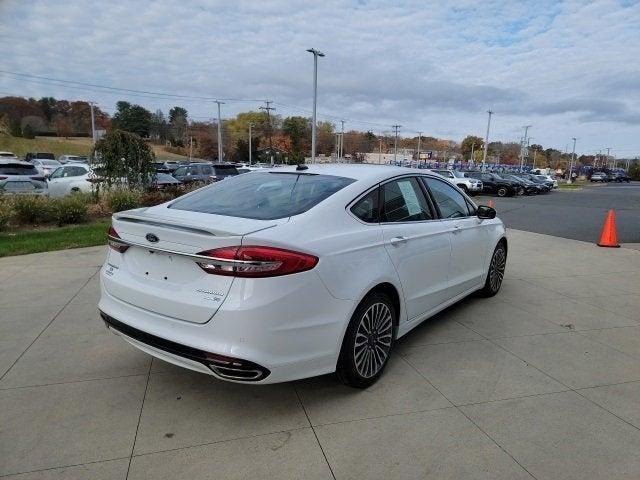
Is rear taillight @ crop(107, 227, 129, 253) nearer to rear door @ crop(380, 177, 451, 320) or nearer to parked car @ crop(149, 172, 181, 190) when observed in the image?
rear door @ crop(380, 177, 451, 320)

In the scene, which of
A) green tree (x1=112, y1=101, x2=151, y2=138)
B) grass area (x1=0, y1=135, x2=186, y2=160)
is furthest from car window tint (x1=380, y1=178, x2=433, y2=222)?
green tree (x1=112, y1=101, x2=151, y2=138)

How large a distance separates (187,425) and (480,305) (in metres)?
3.79

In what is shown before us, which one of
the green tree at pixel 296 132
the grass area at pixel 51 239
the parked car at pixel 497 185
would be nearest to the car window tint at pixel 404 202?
the grass area at pixel 51 239

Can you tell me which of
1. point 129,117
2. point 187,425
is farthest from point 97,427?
point 129,117

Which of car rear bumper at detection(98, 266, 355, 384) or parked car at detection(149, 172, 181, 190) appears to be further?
parked car at detection(149, 172, 181, 190)

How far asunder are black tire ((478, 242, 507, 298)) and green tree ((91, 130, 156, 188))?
1205 cm

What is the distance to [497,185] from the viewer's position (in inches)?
1308

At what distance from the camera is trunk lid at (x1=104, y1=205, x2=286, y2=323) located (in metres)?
2.73

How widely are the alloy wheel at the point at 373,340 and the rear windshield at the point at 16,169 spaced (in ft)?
53.2

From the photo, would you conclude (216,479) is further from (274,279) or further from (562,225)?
(562,225)

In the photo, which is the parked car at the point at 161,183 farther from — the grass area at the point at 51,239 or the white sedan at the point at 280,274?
the white sedan at the point at 280,274

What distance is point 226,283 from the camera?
269 cm

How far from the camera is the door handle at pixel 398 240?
11.8 ft

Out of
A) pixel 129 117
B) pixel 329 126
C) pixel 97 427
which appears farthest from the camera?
pixel 329 126
